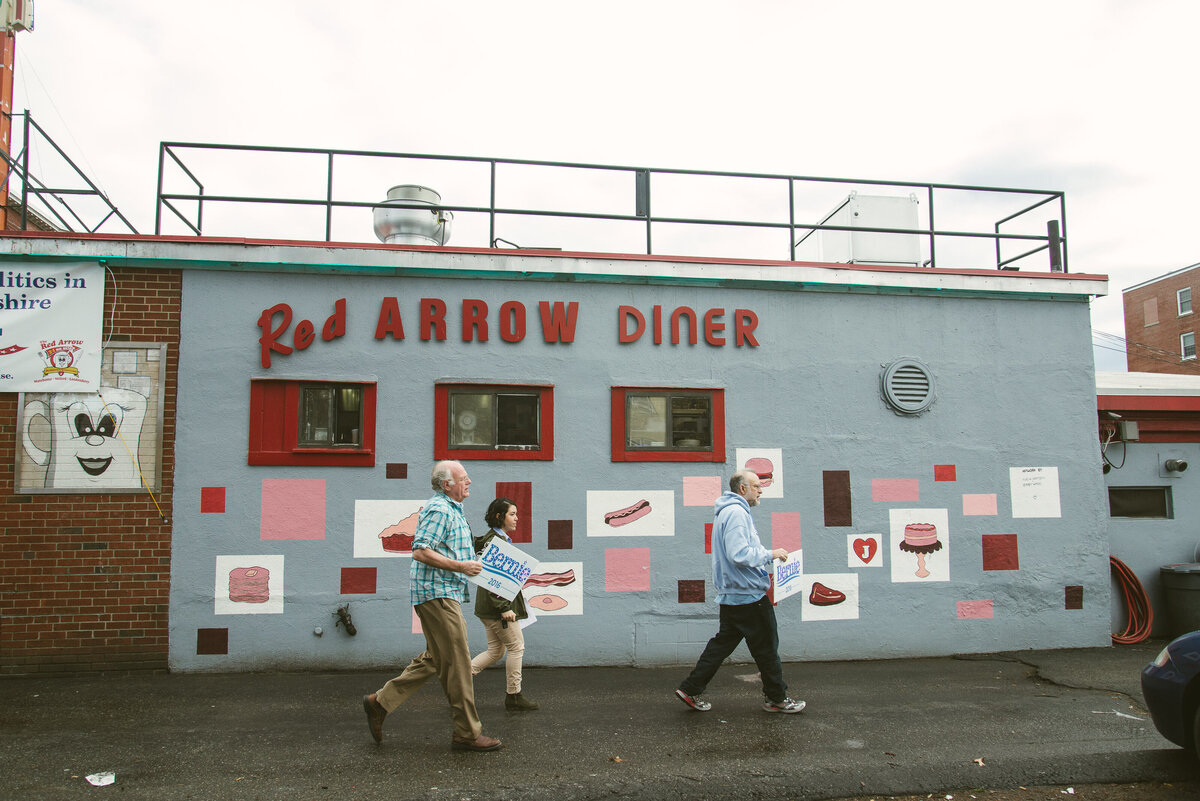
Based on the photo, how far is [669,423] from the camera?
25.5 feet

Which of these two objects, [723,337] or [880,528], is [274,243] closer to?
[723,337]

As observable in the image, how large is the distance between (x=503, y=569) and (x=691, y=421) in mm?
3019

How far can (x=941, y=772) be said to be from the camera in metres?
4.70

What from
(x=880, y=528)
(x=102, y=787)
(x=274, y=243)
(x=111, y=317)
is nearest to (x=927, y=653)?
(x=880, y=528)

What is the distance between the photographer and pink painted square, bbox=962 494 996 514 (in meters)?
8.10

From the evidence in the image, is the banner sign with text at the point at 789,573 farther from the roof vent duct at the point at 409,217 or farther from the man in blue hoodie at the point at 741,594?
the roof vent duct at the point at 409,217

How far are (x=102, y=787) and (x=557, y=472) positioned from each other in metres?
4.18

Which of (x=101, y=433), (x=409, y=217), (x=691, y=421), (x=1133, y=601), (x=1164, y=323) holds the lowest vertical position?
(x=1133, y=601)

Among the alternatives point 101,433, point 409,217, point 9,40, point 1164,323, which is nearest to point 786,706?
point 409,217

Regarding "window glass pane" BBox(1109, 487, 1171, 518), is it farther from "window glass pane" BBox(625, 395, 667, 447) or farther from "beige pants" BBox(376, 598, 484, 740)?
"beige pants" BBox(376, 598, 484, 740)

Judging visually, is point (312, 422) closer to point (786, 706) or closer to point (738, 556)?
point (738, 556)

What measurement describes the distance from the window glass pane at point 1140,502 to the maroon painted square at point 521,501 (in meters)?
6.70

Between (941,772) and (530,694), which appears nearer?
(941,772)

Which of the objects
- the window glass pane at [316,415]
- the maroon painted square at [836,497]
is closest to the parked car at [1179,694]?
the maroon painted square at [836,497]
